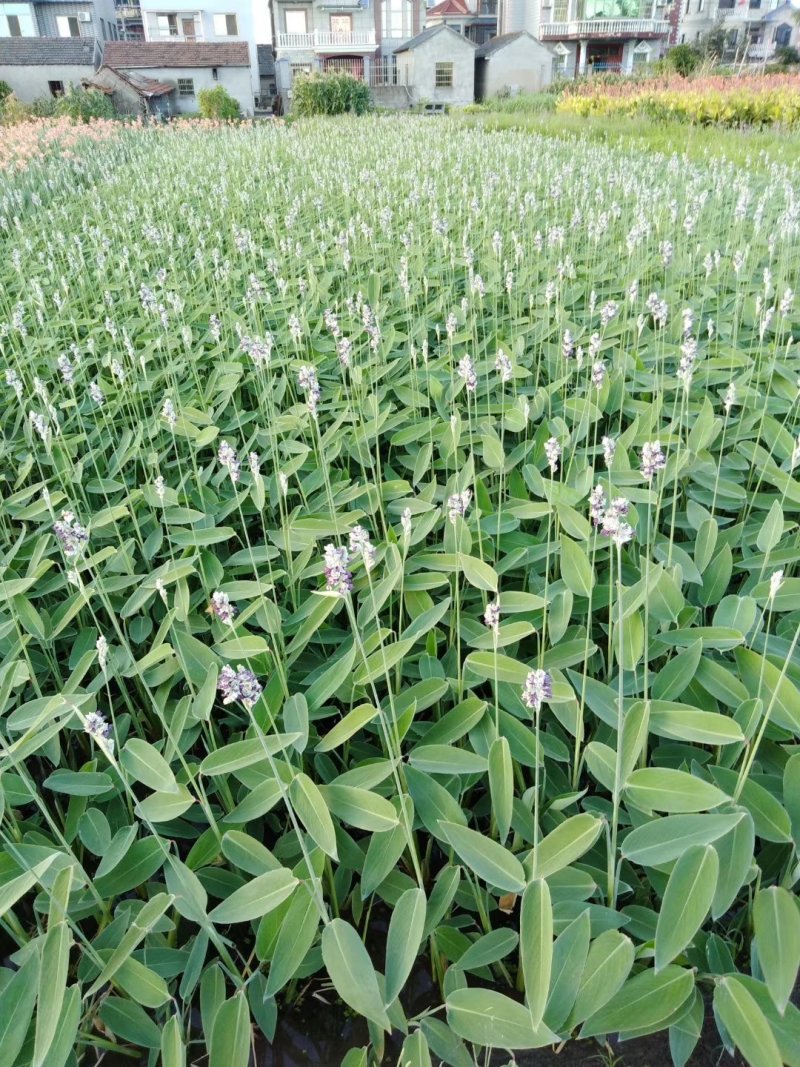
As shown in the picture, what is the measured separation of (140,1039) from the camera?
93cm

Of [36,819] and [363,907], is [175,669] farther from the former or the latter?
[363,907]

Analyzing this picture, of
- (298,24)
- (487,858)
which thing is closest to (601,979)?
(487,858)

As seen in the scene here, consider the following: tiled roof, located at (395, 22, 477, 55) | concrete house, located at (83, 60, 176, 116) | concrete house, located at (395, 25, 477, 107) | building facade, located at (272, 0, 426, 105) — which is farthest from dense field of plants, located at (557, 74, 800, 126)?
building facade, located at (272, 0, 426, 105)

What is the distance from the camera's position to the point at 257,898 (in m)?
0.95

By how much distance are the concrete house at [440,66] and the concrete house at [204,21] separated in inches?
264

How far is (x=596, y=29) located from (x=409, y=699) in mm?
34900

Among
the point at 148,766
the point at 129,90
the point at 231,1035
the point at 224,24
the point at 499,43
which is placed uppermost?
the point at 224,24

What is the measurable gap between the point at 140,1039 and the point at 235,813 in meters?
0.30

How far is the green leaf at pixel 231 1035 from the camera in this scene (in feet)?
2.73

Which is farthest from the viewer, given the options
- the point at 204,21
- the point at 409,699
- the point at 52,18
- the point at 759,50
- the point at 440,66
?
the point at 759,50

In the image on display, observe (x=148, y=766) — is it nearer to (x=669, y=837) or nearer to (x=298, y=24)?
(x=669, y=837)

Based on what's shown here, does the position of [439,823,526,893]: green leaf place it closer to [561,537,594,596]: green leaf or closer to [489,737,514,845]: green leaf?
[489,737,514,845]: green leaf

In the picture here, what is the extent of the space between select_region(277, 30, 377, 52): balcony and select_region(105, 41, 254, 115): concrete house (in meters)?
2.21

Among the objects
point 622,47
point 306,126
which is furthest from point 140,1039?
point 622,47
